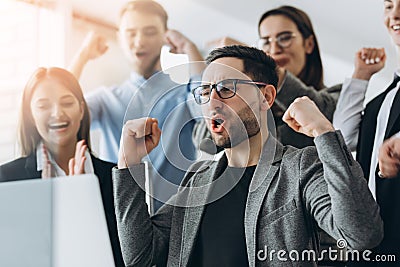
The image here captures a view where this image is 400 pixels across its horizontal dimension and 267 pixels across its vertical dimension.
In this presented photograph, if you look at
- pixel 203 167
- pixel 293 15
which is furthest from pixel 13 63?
pixel 293 15

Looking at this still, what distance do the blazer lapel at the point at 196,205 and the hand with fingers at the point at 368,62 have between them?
44cm

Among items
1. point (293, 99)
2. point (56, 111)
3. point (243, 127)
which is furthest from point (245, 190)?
point (56, 111)

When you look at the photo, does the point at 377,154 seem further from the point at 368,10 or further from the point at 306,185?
the point at 368,10

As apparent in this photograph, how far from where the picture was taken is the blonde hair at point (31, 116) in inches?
80.2

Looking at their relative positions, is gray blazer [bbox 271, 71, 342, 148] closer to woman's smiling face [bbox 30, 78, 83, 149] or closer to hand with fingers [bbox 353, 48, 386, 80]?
hand with fingers [bbox 353, 48, 386, 80]

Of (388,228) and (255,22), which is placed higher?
(255,22)

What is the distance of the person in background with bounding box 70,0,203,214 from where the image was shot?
1.98m

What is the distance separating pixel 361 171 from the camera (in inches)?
70.7

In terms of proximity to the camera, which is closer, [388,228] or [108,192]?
[388,228]

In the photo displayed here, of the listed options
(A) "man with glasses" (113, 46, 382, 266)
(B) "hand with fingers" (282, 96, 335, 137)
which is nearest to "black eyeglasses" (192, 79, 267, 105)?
(A) "man with glasses" (113, 46, 382, 266)

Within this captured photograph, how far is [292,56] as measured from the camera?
6.47ft

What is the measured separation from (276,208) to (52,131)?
695mm

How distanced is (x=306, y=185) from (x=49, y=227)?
2.47 ft

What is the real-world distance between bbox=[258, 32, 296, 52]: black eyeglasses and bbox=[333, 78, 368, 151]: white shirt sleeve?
0.64ft
